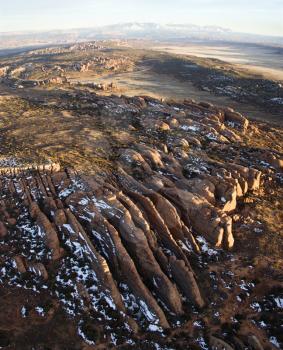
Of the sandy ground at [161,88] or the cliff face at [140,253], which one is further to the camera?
the sandy ground at [161,88]

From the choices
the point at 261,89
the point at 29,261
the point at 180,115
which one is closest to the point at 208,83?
the point at 261,89

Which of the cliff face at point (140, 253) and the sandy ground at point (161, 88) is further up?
the sandy ground at point (161, 88)

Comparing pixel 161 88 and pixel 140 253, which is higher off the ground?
pixel 161 88

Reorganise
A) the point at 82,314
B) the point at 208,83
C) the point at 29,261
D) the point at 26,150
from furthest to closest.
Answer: the point at 208,83 < the point at 26,150 < the point at 29,261 < the point at 82,314

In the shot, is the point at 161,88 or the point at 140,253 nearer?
the point at 140,253

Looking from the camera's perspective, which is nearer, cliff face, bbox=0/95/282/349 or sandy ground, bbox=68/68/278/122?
cliff face, bbox=0/95/282/349

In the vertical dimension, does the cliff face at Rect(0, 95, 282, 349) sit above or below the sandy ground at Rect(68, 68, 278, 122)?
below

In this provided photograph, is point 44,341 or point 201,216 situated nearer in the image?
point 44,341

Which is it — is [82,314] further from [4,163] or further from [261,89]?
[261,89]
